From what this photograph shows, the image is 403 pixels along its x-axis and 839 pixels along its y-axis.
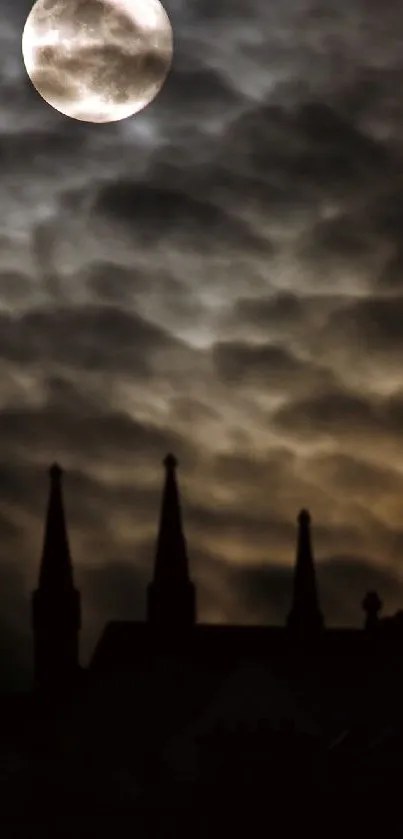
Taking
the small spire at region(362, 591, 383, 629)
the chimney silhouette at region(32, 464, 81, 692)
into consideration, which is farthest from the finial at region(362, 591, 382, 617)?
the chimney silhouette at region(32, 464, 81, 692)

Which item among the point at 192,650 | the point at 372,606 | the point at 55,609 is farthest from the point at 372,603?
the point at 55,609

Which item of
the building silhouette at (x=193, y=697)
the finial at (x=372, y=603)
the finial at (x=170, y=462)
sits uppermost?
the finial at (x=170, y=462)

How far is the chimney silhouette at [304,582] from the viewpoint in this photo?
67125mm

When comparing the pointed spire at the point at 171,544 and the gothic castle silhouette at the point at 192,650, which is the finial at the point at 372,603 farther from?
the pointed spire at the point at 171,544

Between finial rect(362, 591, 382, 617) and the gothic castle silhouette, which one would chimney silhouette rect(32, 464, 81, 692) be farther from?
finial rect(362, 591, 382, 617)

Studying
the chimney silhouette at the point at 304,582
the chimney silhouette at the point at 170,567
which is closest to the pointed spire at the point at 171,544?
the chimney silhouette at the point at 170,567

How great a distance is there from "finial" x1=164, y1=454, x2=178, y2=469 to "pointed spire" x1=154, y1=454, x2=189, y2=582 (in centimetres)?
70

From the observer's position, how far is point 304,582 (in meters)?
67.1

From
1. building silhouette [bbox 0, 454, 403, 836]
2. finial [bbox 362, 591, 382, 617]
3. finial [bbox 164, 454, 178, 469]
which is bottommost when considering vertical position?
building silhouette [bbox 0, 454, 403, 836]

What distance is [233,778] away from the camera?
5647 centimetres

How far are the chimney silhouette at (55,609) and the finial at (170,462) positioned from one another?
12.2 ft

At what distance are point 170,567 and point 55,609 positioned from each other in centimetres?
421

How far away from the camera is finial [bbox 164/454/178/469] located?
65.2 meters

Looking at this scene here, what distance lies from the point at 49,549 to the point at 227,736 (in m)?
10.8
